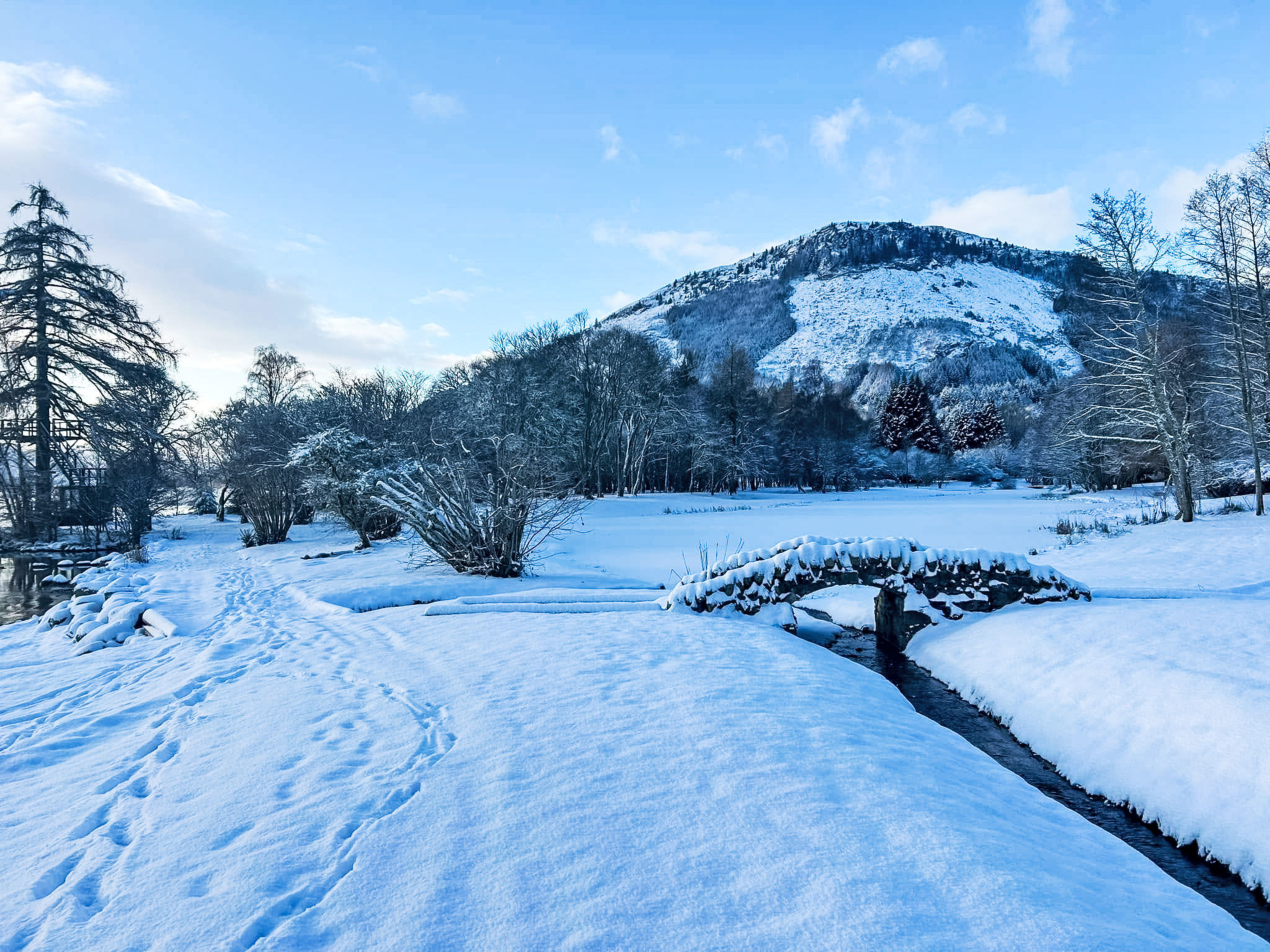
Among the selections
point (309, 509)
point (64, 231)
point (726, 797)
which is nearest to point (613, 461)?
point (309, 509)

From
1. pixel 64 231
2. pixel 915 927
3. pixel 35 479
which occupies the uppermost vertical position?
pixel 64 231

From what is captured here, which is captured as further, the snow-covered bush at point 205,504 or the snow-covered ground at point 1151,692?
the snow-covered bush at point 205,504

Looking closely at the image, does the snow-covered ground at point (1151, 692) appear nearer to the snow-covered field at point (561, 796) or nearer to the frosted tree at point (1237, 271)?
the snow-covered field at point (561, 796)

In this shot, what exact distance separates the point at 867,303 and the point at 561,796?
131722mm

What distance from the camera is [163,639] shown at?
25.1 ft

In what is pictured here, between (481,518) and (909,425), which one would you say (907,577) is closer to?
(481,518)

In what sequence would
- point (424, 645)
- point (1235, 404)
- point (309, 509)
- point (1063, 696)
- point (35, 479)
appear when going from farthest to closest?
point (309, 509) < point (1235, 404) < point (35, 479) < point (424, 645) < point (1063, 696)

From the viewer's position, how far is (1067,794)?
4.59 meters

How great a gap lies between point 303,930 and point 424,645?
→ 480 cm

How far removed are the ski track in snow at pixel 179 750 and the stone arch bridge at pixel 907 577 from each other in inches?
193

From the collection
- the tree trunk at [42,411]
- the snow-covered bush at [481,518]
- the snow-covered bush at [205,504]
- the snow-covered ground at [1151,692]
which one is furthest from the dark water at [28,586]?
the snow-covered bush at [205,504]

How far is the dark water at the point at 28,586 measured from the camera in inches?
435

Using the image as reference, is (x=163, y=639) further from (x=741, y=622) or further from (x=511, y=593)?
(x=741, y=622)

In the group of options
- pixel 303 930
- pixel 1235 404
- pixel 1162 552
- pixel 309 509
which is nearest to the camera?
pixel 303 930
